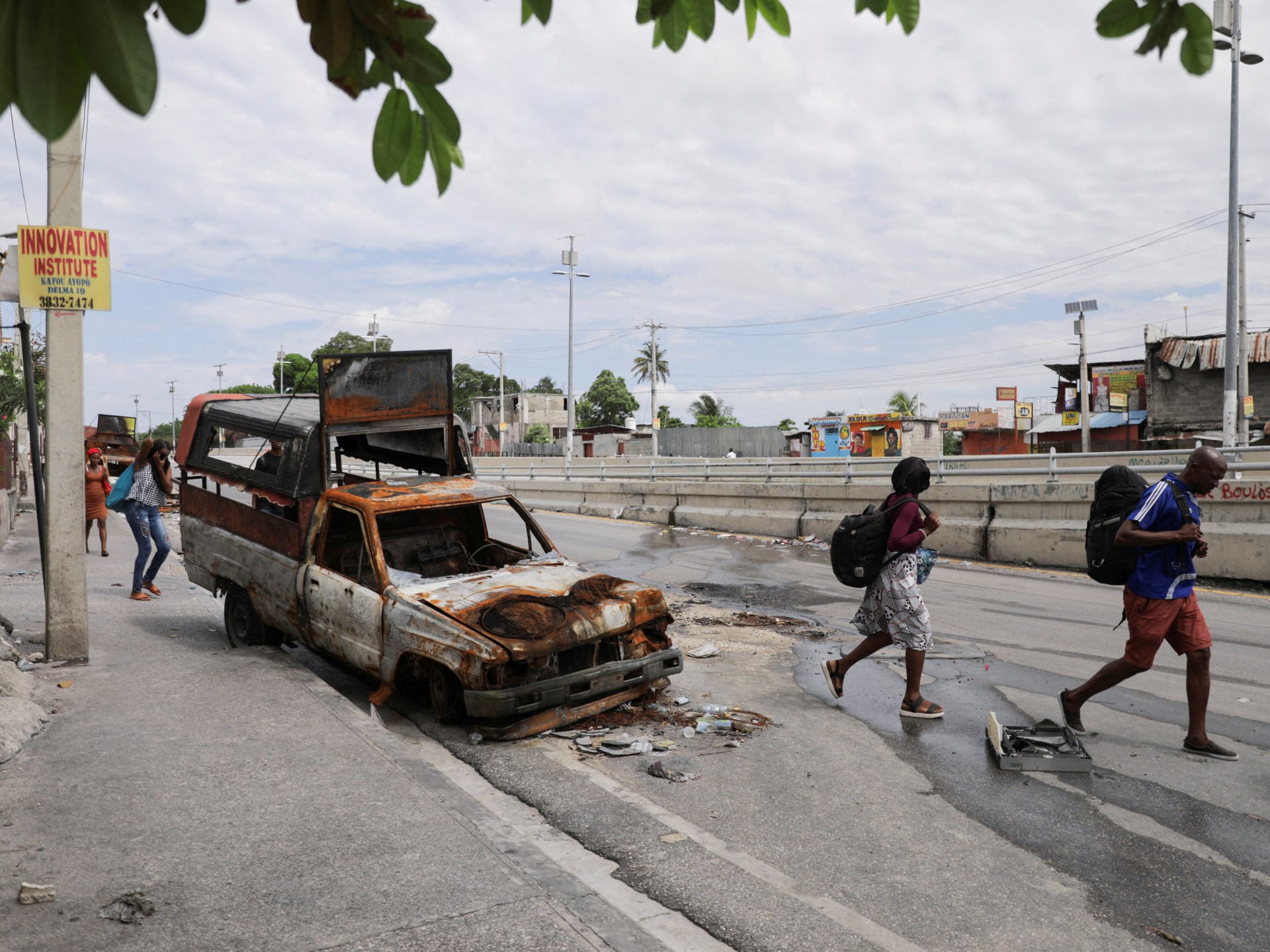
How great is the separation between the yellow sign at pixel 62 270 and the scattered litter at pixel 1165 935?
7335mm

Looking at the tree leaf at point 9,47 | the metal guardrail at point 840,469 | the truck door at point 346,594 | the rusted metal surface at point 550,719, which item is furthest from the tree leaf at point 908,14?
the metal guardrail at point 840,469

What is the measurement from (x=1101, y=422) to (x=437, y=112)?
4978 centimetres

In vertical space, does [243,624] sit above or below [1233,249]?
below

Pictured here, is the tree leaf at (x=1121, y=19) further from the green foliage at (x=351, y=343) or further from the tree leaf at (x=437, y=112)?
the green foliage at (x=351, y=343)

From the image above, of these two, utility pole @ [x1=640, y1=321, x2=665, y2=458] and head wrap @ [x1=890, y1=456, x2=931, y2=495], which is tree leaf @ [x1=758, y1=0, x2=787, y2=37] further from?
utility pole @ [x1=640, y1=321, x2=665, y2=458]

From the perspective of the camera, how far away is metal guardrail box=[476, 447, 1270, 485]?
13055 mm

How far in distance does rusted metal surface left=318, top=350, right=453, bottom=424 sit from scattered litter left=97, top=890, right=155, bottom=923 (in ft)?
15.9

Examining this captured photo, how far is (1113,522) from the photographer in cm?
545

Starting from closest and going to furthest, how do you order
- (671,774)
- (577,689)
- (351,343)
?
(671,774) < (577,689) < (351,343)

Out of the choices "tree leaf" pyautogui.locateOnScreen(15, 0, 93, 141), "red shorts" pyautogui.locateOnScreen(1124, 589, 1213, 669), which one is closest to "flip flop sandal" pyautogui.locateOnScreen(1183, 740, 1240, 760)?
"red shorts" pyautogui.locateOnScreen(1124, 589, 1213, 669)

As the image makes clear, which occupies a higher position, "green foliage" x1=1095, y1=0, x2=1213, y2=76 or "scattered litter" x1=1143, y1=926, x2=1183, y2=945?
"green foliage" x1=1095, y1=0, x2=1213, y2=76

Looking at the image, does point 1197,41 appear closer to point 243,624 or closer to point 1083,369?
point 243,624

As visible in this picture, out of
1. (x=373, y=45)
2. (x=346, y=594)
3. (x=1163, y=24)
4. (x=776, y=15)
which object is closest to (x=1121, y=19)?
(x=1163, y=24)

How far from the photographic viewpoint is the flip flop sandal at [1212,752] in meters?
5.21
